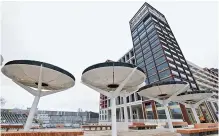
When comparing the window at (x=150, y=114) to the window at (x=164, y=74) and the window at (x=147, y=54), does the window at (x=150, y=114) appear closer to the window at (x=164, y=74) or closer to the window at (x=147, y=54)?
the window at (x=164, y=74)

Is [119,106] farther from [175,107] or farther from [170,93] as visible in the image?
[170,93]

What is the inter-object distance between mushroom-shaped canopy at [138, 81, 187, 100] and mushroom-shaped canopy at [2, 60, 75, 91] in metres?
9.69

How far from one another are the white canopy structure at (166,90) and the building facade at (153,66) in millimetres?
18940

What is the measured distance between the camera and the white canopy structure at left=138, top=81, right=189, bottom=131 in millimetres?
16297

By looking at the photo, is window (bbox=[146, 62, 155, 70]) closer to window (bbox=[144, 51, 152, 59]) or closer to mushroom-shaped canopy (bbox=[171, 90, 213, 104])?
window (bbox=[144, 51, 152, 59])

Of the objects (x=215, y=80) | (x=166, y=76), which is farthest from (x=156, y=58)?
(x=215, y=80)

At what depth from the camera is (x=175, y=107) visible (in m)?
35.5

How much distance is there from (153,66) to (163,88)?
32.7m

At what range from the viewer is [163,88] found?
16.8 meters

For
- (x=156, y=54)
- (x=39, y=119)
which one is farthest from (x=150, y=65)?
(x=39, y=119)

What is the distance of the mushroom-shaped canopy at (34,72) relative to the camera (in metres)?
10.9

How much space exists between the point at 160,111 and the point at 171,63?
16.7 meters

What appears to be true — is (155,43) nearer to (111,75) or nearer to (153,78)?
(153,78)

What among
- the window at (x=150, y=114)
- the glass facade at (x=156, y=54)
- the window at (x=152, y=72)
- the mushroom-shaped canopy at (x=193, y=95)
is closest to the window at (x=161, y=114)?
the window at (x=150, y=114)
